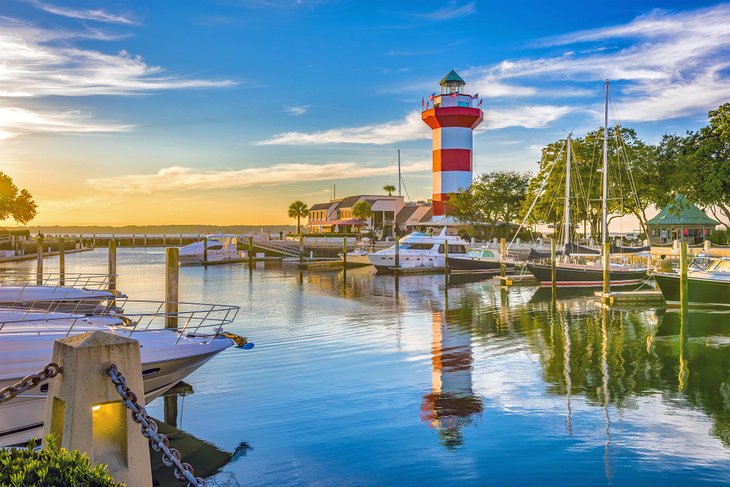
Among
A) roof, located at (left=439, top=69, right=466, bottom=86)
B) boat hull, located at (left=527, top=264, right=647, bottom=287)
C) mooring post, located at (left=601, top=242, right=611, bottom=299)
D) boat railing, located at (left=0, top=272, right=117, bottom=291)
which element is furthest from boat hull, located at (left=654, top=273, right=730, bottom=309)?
roof, located at (left=439, top=69, right=466, bottom=86)

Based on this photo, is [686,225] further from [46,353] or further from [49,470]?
[49,470]

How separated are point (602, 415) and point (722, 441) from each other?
81.5 inches

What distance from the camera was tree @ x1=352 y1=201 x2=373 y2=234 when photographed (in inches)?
3674

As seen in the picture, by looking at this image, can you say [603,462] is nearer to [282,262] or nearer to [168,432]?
[168,432]

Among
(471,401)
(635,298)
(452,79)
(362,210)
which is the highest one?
(452,79)

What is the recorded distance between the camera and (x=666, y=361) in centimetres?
1727

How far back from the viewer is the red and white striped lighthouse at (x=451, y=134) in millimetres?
73250

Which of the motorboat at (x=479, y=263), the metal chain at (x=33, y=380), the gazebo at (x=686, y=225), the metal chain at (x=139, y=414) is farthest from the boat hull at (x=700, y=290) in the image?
the gazebo at (x=686, y=225)

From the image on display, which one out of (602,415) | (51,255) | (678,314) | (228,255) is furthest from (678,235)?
(51,255)

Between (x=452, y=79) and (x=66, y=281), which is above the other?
(x=452, y=79)

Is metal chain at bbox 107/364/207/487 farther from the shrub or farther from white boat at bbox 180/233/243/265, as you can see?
white boat at bbox 180/233/243/265

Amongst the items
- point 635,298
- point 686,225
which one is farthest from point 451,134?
point 635,298

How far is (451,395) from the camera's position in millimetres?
13641

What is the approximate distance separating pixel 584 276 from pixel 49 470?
115 ft
